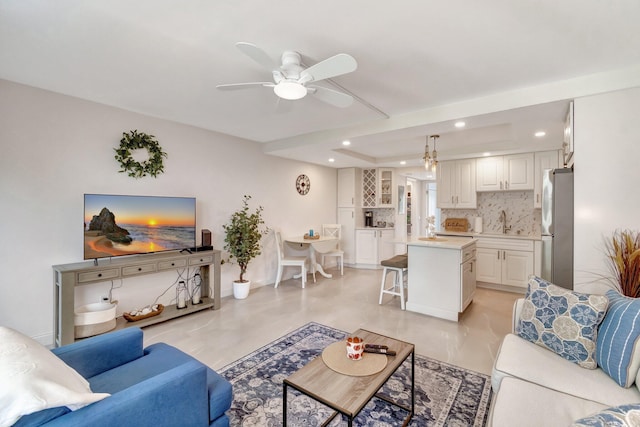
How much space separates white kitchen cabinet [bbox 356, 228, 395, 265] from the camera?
625 centimetres

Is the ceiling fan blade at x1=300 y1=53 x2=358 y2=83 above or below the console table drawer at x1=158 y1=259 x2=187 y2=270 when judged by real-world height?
above

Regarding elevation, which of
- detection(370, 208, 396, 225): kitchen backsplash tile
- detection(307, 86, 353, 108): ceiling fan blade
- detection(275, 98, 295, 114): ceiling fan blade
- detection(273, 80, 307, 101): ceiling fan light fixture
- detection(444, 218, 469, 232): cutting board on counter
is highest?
detection(275, 98, 295, 114): ceiling fan blade

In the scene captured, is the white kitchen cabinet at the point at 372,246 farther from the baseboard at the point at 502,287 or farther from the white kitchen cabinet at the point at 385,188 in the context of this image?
the baseboard at the point at 502,287

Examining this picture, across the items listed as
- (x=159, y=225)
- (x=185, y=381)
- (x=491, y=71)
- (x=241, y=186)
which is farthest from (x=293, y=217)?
(x=185, y=381)

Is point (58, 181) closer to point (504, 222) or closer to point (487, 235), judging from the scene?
point (487, 235)

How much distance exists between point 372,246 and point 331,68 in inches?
194

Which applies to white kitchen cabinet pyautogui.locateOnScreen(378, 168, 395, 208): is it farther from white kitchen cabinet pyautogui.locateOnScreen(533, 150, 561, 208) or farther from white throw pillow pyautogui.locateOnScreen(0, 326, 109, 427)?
white throw pillow pyautogui.locateOnScreen(0, 326, 109, 427)

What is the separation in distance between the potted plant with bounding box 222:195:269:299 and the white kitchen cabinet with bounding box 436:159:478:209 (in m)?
3.52

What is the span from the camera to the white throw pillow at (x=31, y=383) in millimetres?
880

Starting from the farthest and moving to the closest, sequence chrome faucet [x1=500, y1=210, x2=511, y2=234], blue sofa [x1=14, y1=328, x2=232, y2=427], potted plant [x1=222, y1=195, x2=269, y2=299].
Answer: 1. chrome faucet [x1=500, y1=210, x2=511, y2=234]
2. potted plant [x1=222, y1=195, x2=269, y2=299]
3. blue sofa [x1=14, y1=328, x2=232, y2=427]

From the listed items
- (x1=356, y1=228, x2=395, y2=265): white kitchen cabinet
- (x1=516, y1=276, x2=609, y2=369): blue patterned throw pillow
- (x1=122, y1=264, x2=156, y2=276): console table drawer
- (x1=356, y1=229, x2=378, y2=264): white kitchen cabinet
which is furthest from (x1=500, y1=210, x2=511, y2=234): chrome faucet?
(x1=122, y1=264, x2=156, y2=276): console table drawer

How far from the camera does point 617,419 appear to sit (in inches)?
32.6

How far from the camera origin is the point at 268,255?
5.02 meters

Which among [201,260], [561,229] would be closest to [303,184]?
[201,260]
